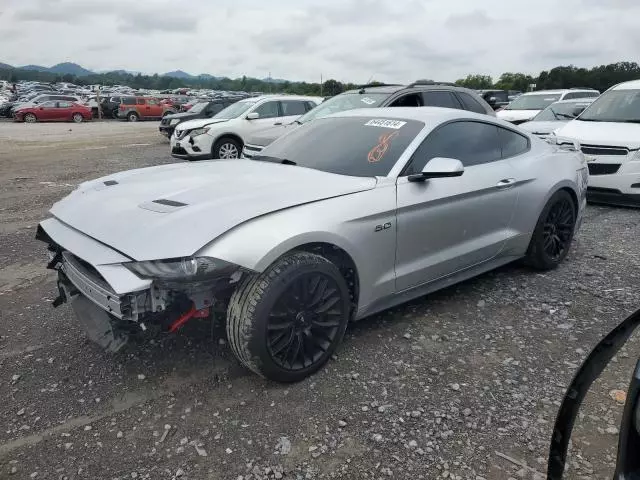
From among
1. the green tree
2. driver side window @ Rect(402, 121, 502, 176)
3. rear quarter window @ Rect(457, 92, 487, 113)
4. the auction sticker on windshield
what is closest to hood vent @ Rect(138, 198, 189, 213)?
driver side window @ Rect(402, 121, 502, 176)

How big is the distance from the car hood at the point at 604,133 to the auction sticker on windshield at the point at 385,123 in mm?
4736

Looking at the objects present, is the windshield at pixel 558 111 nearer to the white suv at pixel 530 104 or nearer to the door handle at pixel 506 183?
the white suv at pixel 530 104

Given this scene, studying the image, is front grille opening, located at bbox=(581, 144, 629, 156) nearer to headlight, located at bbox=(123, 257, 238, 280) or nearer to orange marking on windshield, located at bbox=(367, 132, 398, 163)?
orange marking on windshield, located at bbox=(367, 132, 398, 163)

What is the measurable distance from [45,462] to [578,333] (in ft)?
11.0

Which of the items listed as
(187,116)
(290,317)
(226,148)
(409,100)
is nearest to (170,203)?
(290,317)

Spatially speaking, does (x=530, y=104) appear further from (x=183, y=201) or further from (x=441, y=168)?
(x=183, y=201)

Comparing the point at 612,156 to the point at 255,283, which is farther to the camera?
the point at 612,156

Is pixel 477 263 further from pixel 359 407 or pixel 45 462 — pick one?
pixel 45 462

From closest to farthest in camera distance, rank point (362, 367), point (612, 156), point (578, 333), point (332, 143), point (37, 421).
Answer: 1. point (37, 421)
2. point (362, 367)
3. point (578, 333)
4. point (332, 143)
5. point (612, 156)

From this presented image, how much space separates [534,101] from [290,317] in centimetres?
1360

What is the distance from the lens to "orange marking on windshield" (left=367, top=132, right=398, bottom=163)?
11.7ft

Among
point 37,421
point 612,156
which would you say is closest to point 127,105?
point 612,156

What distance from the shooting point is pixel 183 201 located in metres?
2.98

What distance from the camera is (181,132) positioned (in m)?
11.7
